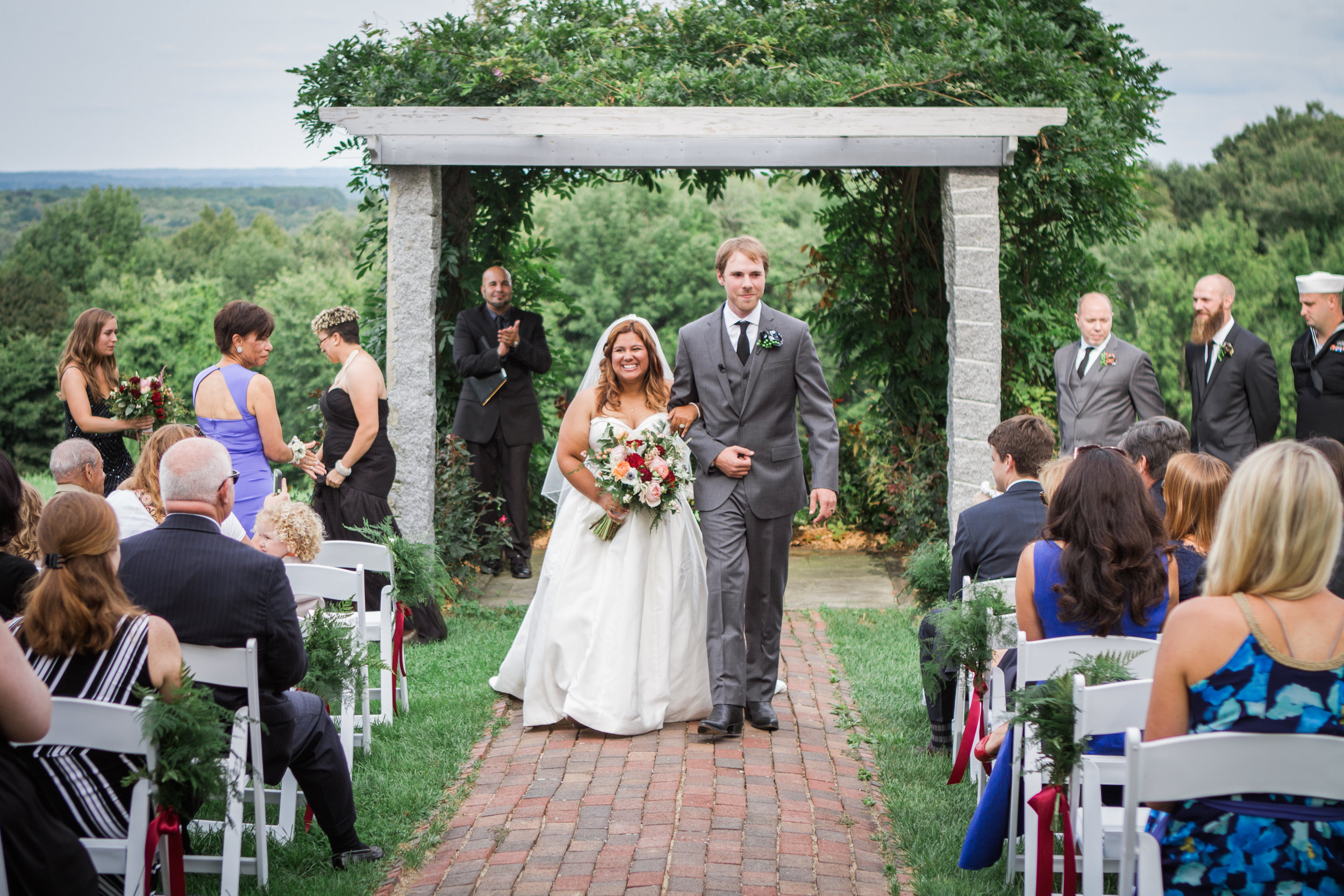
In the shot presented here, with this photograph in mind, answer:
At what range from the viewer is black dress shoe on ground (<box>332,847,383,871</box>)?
3904 millimetres

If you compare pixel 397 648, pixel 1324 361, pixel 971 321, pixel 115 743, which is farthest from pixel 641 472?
pixel 1324 361

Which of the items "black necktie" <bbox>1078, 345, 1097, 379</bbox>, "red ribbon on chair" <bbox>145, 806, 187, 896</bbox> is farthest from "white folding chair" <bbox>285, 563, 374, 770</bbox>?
"black necktie" <bbox>1078, 345, 1097, 379</bbox>

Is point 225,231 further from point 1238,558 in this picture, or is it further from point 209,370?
point 1238,558

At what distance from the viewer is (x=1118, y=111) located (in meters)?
9.23

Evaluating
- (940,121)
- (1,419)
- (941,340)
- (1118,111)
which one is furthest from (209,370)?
(1,419)

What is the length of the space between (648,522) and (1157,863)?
10.1ft

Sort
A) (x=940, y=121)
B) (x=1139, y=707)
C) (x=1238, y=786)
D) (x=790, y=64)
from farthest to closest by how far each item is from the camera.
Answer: (x=790, y=64) < (x=940, y=121) < (x=1139, y=707) < (x=1238, y=786)

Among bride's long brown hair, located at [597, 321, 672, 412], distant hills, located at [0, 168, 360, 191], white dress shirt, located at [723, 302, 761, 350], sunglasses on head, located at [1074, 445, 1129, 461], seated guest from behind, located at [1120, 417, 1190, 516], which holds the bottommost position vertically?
seated guest from behind, located at [1120, 417, 1190, 516]

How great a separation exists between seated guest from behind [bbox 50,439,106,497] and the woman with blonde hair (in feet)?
6.10

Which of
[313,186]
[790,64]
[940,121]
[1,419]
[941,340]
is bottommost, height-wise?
[1,419]

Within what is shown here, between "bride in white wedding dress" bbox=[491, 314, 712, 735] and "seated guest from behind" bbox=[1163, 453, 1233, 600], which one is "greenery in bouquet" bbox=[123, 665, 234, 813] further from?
"seated guest from behind" bbox=[1163, 453, 1233, 600]

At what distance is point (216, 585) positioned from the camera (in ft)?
11.3

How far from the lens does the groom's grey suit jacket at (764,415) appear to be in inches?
203

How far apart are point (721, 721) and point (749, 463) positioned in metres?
1.15
